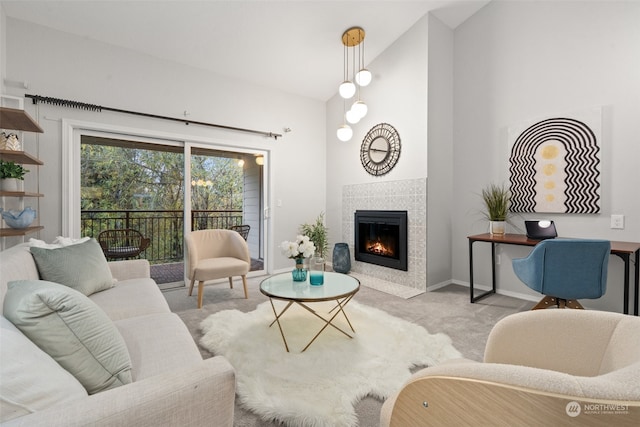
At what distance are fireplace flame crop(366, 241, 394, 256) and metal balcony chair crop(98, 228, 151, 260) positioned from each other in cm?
298

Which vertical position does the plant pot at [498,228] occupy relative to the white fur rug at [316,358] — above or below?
above

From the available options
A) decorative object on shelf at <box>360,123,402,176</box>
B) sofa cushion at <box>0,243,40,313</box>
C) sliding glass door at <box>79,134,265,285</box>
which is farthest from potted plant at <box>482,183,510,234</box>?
sofa cushion at <box>0,243,40,313</box>

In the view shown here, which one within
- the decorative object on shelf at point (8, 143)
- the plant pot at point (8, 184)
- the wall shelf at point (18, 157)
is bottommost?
the plant pot at point (8, 184)

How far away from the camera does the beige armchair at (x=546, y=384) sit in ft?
1.59

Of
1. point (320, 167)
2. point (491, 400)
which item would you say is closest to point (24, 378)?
point (491, 400)

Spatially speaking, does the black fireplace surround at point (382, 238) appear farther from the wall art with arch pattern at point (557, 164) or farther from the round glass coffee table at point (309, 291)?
the round glass coffee table at point (309, 291)

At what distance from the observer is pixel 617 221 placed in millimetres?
2578

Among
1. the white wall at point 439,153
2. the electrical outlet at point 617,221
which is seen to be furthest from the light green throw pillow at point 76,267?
the electrical outlet at point 617,221

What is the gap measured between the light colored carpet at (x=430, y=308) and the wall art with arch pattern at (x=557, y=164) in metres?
1.12

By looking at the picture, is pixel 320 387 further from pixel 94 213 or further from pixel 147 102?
pixel 147 102

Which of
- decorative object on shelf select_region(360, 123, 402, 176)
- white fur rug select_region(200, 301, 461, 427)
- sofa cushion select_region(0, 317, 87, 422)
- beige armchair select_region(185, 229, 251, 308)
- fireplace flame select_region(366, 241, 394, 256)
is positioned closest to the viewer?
sofa cushion select_region(0, 317, 87, 422)

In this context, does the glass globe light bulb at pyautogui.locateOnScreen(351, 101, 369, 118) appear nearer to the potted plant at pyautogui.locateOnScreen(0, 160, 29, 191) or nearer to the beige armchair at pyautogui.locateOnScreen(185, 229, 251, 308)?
the beige armchair at pyautogui.locateOnScreen(185, 229, 251, 308)

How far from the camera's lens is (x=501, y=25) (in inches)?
130

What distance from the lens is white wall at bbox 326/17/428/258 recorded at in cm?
349
